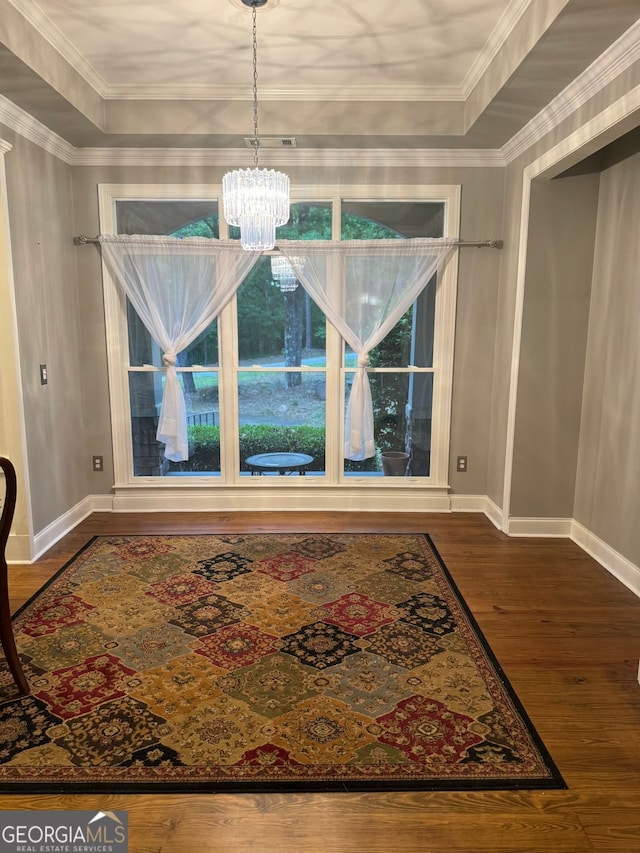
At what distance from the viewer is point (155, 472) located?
4828 mm

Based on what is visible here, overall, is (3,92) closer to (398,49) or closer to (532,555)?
(398,49)

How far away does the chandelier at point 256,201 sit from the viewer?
306 cm

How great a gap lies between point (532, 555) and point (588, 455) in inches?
31.2

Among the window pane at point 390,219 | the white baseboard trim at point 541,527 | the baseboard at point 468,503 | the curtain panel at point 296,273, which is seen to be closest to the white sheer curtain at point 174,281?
the curtain panel at point 296,273

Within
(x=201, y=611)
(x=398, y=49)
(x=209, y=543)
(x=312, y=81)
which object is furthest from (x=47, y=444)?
(x=398, y=49)

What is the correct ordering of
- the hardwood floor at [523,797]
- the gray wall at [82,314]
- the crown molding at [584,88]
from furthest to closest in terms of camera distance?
the gray wall at [82,314] < the crown molding at [584,88] < the hardwood floor at [523,797]

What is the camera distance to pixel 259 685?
249 cm

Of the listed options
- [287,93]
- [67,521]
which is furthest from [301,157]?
[67,521]

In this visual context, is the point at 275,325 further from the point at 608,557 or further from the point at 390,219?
the point at 608,557

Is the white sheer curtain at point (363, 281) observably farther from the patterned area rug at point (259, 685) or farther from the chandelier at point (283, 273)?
the patterned area rug at point (259, 685)

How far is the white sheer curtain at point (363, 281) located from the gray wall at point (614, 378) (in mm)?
1110

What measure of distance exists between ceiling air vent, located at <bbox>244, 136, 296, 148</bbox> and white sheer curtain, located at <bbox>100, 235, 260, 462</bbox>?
0.71 metres

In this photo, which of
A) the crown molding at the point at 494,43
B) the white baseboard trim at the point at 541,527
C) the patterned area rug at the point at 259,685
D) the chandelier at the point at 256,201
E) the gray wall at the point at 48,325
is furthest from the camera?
the white baseboard trim at the point at 541,527

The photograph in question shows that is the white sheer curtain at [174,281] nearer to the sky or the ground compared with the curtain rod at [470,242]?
nearer to the ground
